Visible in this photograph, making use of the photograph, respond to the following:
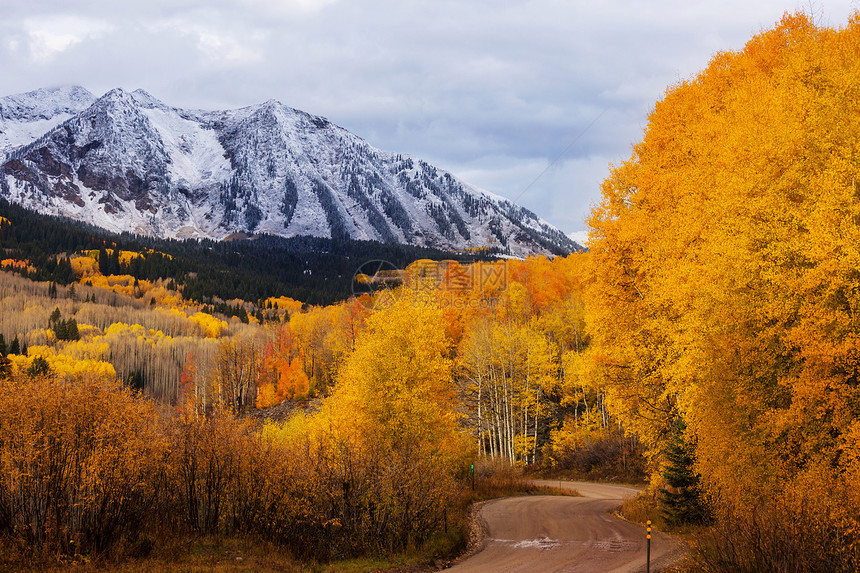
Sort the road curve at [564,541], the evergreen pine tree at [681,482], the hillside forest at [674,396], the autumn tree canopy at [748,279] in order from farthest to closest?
the evergreen pine tree at [681,482], the road curve at [564,541], the autumn tree canopy at [748,279], the hillside forest at [674,396]

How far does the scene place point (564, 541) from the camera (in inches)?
747

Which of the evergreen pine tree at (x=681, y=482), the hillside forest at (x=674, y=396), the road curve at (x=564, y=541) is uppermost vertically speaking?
the hillside forest at (x=674, y=396)

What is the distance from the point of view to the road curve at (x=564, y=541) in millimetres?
15703

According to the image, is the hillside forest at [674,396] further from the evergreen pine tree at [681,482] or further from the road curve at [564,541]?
the road curve at [564,541]

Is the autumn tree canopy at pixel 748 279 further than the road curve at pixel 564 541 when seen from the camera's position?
No

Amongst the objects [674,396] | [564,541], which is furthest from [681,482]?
[564,541]

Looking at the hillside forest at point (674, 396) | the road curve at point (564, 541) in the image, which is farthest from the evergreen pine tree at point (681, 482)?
the road curve at point (564, 541)

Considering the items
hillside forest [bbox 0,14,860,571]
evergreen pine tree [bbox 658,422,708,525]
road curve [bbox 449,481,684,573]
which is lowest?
road curve [bbox 449,481,684,573]

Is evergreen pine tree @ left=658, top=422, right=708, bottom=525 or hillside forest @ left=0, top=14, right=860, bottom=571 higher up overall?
hillside forest @ left=0, top=14, right=860, bottom=571

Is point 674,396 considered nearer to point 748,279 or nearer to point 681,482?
point 681,482

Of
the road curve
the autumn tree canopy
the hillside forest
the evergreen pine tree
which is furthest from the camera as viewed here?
the evergreen pine tree

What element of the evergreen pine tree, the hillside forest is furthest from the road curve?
the hillside forest

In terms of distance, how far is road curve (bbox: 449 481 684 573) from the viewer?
15.7m

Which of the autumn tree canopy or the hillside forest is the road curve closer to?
the hillside forest
